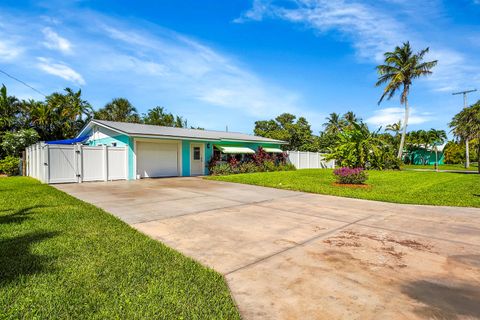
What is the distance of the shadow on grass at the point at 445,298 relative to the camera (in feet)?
8.52

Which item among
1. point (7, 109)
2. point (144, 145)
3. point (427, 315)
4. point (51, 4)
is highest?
point (51, 4)

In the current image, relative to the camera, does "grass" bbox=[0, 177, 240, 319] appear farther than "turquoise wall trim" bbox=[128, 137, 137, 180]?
No

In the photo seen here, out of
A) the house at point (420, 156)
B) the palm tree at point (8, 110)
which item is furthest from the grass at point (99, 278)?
the house at point (420, 156)

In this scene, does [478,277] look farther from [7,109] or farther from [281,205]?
[7,109]

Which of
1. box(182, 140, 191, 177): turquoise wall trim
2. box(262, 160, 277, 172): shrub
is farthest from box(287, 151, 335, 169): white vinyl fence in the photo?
box(182, 140, 191, 177): turquoise wall trim

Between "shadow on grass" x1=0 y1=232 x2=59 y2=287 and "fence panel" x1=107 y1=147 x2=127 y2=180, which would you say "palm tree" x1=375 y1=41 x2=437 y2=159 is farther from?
"shadow on grass" x1=0 y1=232 x2=59 y2=287

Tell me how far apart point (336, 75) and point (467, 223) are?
15309mm

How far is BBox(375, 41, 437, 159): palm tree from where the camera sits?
29.7m

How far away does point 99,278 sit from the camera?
125 inches

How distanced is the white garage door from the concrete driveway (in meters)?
8.58

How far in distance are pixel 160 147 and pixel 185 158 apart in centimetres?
195

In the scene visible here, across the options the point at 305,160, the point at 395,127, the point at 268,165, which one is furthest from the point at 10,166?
the point at 395,127

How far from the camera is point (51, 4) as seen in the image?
1234 cm

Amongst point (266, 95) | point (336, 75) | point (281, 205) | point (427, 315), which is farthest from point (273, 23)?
point (427, 315)
